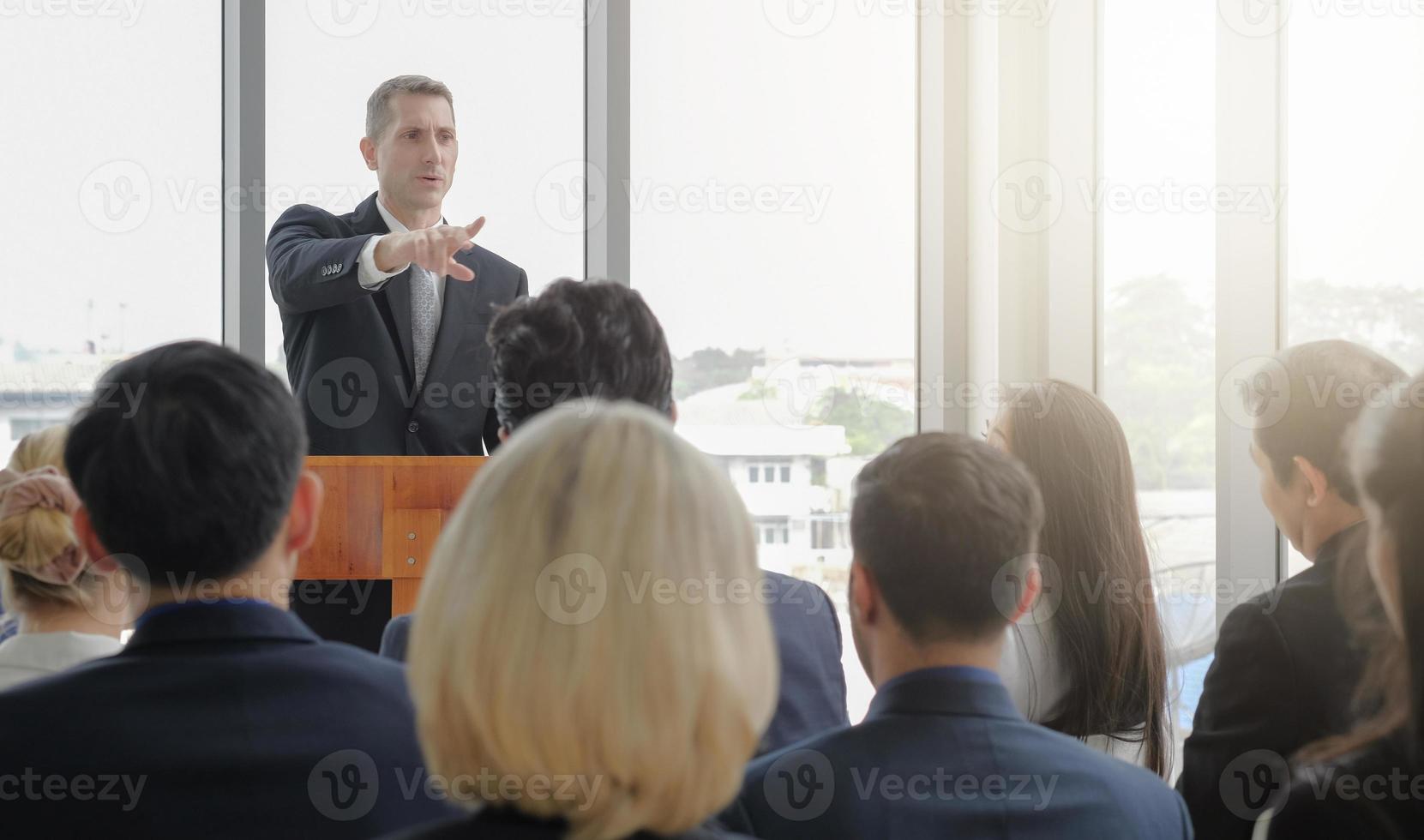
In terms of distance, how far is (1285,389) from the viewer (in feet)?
5.94

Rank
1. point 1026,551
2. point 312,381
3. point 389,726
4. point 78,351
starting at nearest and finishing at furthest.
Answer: point 389,726
point 1026,551
point 312,381
point 78,351

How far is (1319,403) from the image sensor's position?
1.78 m

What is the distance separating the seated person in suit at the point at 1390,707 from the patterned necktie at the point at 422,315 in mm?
2197

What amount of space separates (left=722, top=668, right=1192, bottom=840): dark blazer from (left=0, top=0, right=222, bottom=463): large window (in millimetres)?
3425

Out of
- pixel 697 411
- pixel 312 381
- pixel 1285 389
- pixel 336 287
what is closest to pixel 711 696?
pixel 1285 389

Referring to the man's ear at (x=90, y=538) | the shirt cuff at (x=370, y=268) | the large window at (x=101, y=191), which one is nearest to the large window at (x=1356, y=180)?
the shirt cuff at (x=370, y=268)

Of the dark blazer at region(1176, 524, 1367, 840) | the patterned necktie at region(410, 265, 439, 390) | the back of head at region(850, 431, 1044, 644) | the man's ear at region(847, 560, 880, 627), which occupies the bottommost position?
the dark blazer at region(1176, 524, 1367, 840)

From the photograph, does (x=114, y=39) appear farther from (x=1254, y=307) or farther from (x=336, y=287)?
(x=1254, y=307)

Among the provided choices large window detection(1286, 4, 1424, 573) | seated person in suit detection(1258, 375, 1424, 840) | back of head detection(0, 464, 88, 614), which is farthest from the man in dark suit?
seated person in suit detection(1258, 375, 1424, 840)

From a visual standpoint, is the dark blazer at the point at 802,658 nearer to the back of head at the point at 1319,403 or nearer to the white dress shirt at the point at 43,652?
the white dress shirt at the point at 43,652

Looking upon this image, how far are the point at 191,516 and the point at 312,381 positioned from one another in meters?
1.75

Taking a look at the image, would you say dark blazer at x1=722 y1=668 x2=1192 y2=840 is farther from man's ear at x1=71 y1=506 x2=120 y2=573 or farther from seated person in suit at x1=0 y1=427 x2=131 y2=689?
seated person in suit at x1=0 y1=427 x2=131 y2=689

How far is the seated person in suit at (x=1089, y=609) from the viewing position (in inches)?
73.3

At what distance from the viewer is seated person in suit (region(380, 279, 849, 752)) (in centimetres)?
149
